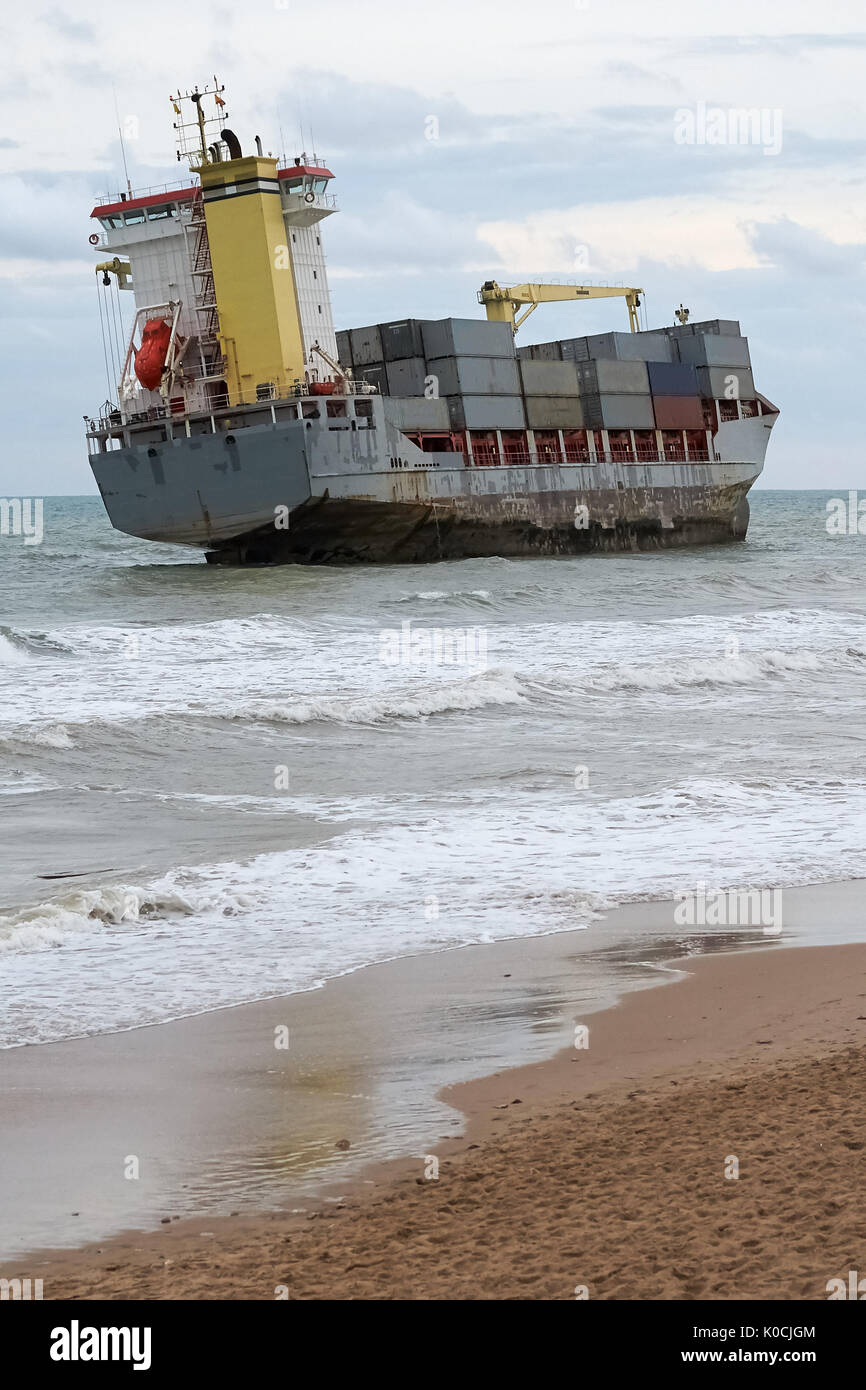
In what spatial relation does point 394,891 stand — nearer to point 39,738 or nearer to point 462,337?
point 39,738

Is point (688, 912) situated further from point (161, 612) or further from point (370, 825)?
point (161, 612)

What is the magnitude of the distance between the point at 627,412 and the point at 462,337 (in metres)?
9.80

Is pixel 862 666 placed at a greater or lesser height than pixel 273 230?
lesser

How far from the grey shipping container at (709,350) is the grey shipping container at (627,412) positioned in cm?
619

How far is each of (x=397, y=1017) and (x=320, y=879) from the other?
10.2 feet

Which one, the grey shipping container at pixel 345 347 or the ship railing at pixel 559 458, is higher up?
the grey shipping container at pixel 345 347

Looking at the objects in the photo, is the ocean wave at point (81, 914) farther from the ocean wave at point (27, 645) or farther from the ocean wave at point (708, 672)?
the ocean wave at point (27, 645)

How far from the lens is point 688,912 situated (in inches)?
344

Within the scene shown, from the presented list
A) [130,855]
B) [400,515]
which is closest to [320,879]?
[130,855]

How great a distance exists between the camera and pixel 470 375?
4869 cm

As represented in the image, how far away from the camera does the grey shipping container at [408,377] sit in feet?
159

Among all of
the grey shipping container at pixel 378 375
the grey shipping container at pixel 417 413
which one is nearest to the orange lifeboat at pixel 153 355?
the grey shipping container at pixel 417 413

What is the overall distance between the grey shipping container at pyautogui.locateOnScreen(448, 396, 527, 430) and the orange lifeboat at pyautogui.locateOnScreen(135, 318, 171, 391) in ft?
33.1

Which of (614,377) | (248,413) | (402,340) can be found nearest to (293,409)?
(248,413)
